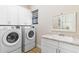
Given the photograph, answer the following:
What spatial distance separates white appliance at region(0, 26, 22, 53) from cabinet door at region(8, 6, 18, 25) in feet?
1.96

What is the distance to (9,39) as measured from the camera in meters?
2.36

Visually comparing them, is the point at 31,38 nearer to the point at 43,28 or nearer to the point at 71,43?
the point at 43,28

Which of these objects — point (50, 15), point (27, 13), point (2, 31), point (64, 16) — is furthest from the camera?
point (27, 13)

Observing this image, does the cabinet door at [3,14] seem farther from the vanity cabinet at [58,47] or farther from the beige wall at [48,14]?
the vanity cabinet at [58,47]

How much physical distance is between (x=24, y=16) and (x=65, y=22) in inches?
69.0

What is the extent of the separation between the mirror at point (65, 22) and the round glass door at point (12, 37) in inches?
45.5

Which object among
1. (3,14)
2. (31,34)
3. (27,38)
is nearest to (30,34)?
(31,34)

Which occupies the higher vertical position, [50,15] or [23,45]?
[50,15]

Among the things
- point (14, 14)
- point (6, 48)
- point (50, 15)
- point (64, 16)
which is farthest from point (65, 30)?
point (14, 14)

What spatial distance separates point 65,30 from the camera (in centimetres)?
223

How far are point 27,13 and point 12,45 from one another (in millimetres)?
1641

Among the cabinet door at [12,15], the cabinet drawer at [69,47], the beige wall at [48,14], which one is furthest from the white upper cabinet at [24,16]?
the cabinet drawer at [69,47]

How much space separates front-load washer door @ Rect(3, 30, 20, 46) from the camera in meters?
2.22

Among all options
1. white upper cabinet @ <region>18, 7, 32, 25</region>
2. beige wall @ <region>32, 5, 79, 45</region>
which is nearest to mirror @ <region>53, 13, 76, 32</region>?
beige wall @ <region>32, 5, 79, 45</region>
